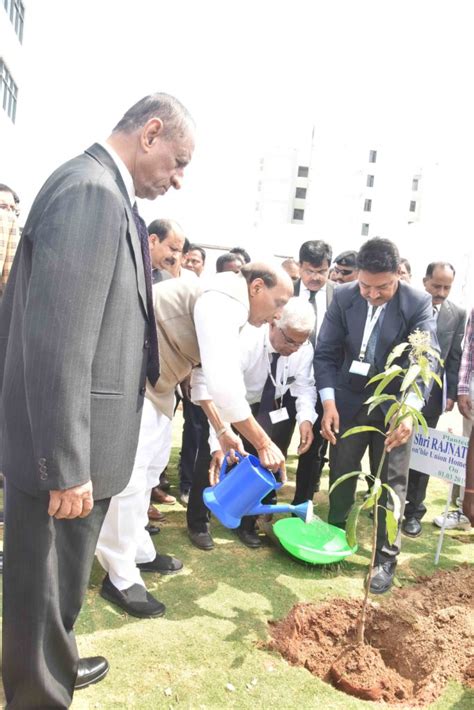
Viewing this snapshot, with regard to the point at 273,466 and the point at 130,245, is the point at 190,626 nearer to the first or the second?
the point at 273,466

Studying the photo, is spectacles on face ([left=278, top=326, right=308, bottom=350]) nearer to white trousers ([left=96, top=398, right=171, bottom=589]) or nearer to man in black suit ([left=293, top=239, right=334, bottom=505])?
man in black suit ([left=293, top=239, right=334, bottom=505])

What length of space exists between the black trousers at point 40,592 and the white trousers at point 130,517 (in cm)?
85

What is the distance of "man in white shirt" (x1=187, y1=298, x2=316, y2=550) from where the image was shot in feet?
11.8

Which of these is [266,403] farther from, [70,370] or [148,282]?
[70,370]

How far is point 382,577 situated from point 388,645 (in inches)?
24.9

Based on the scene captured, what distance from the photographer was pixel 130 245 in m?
1.66

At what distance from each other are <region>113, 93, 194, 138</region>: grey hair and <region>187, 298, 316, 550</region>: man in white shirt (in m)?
1.93

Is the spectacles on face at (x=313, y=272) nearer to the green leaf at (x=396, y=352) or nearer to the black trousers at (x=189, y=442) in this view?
the black trousers at (x=189, y=442)

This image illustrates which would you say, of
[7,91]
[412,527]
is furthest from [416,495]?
[7,91]

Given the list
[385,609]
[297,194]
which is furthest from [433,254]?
[297,194]

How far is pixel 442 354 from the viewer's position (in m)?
4.54

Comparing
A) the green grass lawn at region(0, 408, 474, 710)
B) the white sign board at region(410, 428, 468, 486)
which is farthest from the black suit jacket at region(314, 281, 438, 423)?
the green grass lawn at region(0, 408, 474, 710)

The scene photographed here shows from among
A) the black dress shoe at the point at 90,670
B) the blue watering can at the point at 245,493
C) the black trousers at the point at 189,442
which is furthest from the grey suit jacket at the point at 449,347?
the black dress shoe at the point at 90,670

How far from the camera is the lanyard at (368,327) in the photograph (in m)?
3.47
